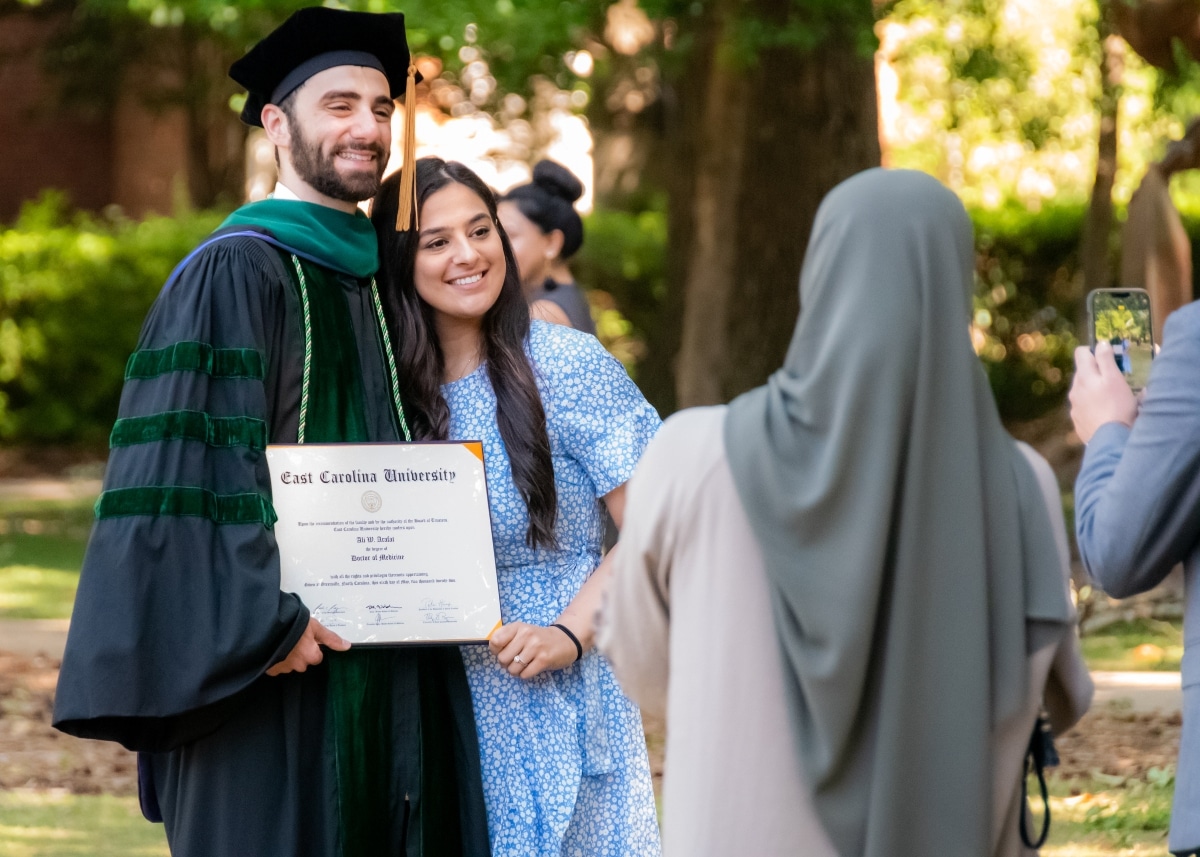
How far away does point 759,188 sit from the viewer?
10133mm

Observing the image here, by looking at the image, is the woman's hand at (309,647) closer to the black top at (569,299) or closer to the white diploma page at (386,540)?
the white diploma page at (386,540)

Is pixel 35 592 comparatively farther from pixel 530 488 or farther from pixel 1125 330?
pixel 1125 330

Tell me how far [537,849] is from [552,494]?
0.75m

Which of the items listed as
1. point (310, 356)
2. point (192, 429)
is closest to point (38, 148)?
point (310, 356)

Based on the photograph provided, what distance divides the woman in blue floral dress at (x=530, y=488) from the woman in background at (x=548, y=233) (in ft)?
9.19

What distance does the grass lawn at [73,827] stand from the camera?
5777 mm

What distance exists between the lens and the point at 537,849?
337cm

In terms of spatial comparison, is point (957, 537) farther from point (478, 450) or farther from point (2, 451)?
point (2, 451)

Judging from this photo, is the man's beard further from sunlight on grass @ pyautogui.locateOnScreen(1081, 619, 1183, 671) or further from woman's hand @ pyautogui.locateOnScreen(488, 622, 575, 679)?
sunlight on grass @ pyautogui.locateOnScreen(1081, 619, 1183, 671)

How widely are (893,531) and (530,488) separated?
1.35 metres

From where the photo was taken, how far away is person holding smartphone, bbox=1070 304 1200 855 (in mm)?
2541

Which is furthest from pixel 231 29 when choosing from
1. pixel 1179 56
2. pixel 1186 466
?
pixel 1186 466

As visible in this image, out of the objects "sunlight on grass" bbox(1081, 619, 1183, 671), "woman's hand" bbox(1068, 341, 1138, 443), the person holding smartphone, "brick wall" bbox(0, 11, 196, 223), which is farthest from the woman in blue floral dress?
"brick wall" bbox(0, 11, 196, 223)
